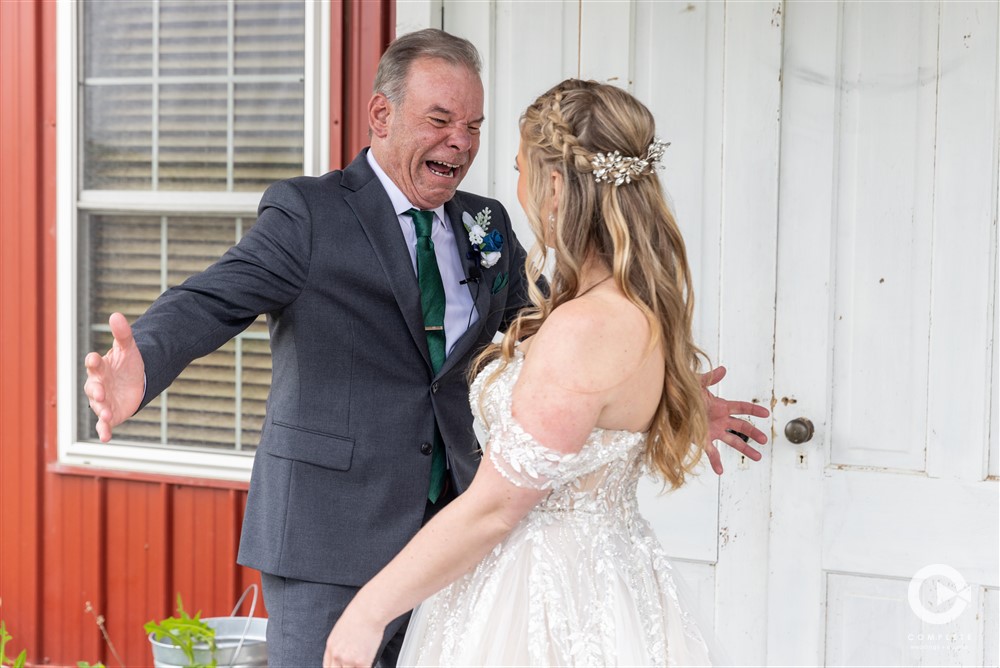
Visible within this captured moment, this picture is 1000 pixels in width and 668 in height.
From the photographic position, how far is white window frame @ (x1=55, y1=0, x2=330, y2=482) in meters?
3.39

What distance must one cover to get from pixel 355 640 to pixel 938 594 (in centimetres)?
168

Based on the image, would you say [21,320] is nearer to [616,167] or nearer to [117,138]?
[117,138]

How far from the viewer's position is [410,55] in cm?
243

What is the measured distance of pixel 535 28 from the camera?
2992mm

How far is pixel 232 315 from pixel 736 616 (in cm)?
162

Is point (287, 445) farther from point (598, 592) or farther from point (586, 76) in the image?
point (586, 76)

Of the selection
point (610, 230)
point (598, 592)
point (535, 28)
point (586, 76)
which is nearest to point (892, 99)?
point (586, 76)

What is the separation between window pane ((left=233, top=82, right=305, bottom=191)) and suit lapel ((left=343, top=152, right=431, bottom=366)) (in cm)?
→ 102

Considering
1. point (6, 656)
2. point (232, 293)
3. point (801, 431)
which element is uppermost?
point (232, 293)

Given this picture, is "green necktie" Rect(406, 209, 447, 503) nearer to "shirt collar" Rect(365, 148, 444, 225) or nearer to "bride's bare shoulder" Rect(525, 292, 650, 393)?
"shirt collar" Rect(365, 148, 444, 225)

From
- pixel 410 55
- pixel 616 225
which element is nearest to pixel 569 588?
pixel 616 225

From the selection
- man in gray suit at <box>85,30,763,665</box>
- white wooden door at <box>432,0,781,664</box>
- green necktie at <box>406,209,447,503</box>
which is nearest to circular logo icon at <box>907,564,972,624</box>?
white wooden door at <box>432,0,781,664</box>

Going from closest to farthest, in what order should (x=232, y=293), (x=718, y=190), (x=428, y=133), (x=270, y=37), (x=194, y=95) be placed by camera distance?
(x=232, y=293) < (x=428, y=133) < (x=718, y=190) < (x=270, y=37) < (x=194, y=95)

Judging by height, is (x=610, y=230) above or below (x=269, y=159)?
below
